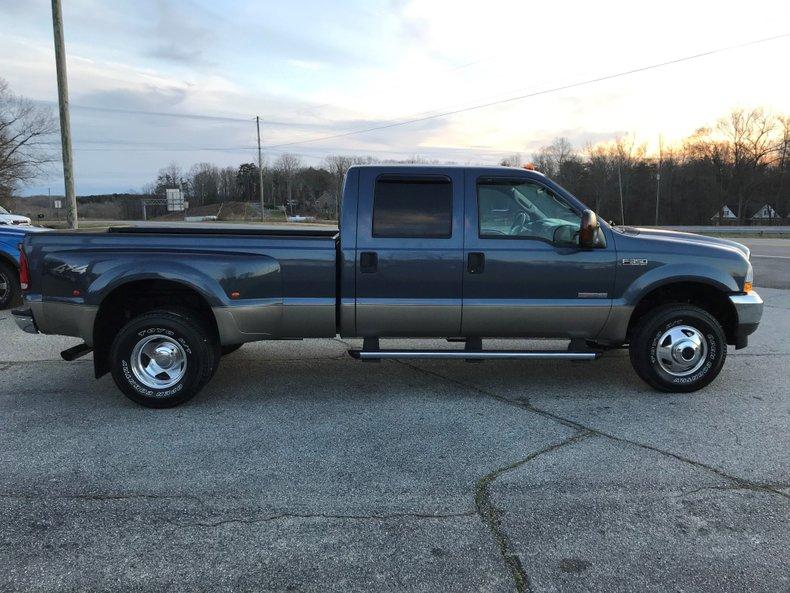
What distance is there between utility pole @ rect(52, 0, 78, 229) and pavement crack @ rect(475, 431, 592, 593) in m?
15.7

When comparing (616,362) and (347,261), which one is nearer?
(347,261)

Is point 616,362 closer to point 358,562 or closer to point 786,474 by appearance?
point 786,474

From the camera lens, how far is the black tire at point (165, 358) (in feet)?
15.4

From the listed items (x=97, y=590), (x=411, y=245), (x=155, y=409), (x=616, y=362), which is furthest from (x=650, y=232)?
(x=97, y=590)

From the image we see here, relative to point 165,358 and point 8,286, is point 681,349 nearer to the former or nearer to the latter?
point 165,358

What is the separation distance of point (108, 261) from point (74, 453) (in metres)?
1.56

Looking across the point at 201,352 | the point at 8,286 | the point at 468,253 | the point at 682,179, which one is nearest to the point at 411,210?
the point at 468,253

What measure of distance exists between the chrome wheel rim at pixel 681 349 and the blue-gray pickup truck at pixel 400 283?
0.01 m

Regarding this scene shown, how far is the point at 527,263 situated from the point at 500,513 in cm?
238

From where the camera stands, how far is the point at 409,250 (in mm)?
4879

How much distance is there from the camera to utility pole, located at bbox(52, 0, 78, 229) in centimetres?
1464

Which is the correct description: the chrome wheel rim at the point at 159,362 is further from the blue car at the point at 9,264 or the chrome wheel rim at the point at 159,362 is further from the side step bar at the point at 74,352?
the blue car at the point at 9,264

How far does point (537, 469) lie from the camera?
12.1 ft

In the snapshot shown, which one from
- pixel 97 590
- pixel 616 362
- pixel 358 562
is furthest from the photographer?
pixel 616 362
